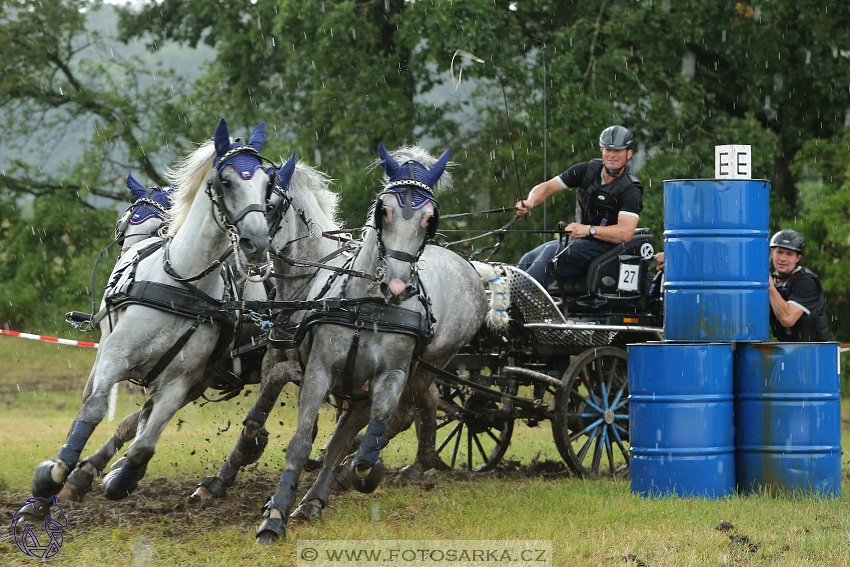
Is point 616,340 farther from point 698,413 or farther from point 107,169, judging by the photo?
point 107,169

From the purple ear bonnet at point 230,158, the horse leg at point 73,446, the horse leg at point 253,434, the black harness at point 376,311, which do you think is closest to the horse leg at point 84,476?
the horse leg at point 73,446

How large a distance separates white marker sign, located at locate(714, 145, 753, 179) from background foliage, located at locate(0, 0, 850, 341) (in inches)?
245

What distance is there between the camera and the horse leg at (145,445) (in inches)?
205

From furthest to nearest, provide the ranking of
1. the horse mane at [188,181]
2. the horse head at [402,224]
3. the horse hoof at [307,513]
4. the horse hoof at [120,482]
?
the horse hoof at [307,513] → the horse mane at [188,181] → the horse hoof at [120,482] → the horse head at [402,224]

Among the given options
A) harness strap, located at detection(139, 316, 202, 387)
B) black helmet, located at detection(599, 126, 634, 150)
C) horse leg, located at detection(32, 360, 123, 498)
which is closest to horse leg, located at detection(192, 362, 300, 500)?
harness strap, located at detection(139, 316, 202, 387)

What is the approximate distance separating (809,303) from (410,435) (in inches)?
238

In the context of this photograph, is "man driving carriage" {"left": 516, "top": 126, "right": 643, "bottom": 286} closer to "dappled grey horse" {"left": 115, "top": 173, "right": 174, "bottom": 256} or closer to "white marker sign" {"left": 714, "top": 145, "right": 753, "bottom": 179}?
"white marker sign" {"left": 714, "top": 145, "right": 753, "bottom": 179}

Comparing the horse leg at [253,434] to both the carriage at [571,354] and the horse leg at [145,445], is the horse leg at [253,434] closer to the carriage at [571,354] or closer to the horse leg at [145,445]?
the horse leg at [145,445]

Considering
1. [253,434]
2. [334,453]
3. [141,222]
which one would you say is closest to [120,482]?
[253,434]

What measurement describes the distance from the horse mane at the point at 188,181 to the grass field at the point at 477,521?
1586 mm

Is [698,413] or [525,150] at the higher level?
[525,150]

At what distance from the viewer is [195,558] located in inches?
190

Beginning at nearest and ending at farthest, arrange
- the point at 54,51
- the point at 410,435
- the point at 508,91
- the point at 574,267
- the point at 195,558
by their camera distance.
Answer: the point at 195,558
the point at 574,267
the point at 410,435
the point at 508,91
the point at 54,51

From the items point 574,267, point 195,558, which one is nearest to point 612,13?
point 574,267
